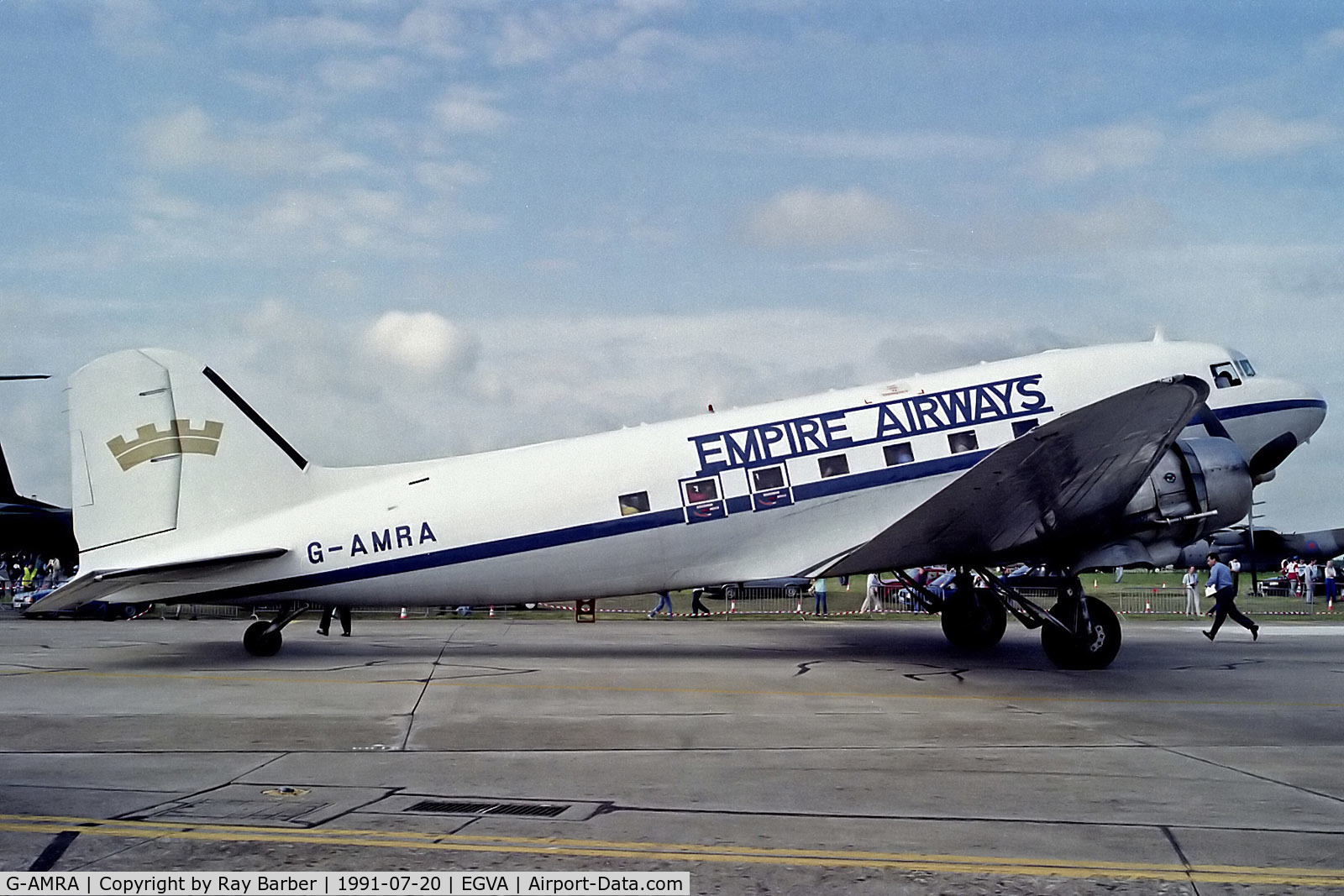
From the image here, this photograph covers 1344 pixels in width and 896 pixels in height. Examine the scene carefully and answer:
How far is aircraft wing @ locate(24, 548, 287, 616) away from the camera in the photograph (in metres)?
13.9

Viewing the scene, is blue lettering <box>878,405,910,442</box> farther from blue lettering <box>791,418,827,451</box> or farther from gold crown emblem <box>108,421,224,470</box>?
gold crown emblem <box>108,421,224,470</box>

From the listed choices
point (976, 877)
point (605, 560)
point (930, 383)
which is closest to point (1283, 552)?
point (930, 383)

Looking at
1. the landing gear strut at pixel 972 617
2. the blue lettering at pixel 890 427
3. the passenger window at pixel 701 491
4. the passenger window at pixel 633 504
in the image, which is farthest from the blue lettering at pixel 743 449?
the landing gear strut at pixel 972 617

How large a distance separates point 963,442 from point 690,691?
18.4 ft

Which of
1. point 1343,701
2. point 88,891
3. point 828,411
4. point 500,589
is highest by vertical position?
point 828,411

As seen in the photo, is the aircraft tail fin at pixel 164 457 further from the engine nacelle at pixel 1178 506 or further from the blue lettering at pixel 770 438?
the engine nacelle at pixel 1178 506

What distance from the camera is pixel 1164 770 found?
8250 mm

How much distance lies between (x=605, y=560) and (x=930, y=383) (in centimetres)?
536

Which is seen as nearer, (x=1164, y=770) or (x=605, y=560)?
(x=1164, y=770)

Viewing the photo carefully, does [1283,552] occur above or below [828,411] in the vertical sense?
below

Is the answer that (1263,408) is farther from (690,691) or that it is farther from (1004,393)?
(690,691)

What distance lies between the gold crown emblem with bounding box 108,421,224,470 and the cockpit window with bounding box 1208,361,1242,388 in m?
14.5

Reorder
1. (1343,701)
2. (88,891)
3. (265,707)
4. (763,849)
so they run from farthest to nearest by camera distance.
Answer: (1343,701) < (265,707) < (763,849) < (88,891)

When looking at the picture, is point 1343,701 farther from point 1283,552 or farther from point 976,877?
point 1283,552
